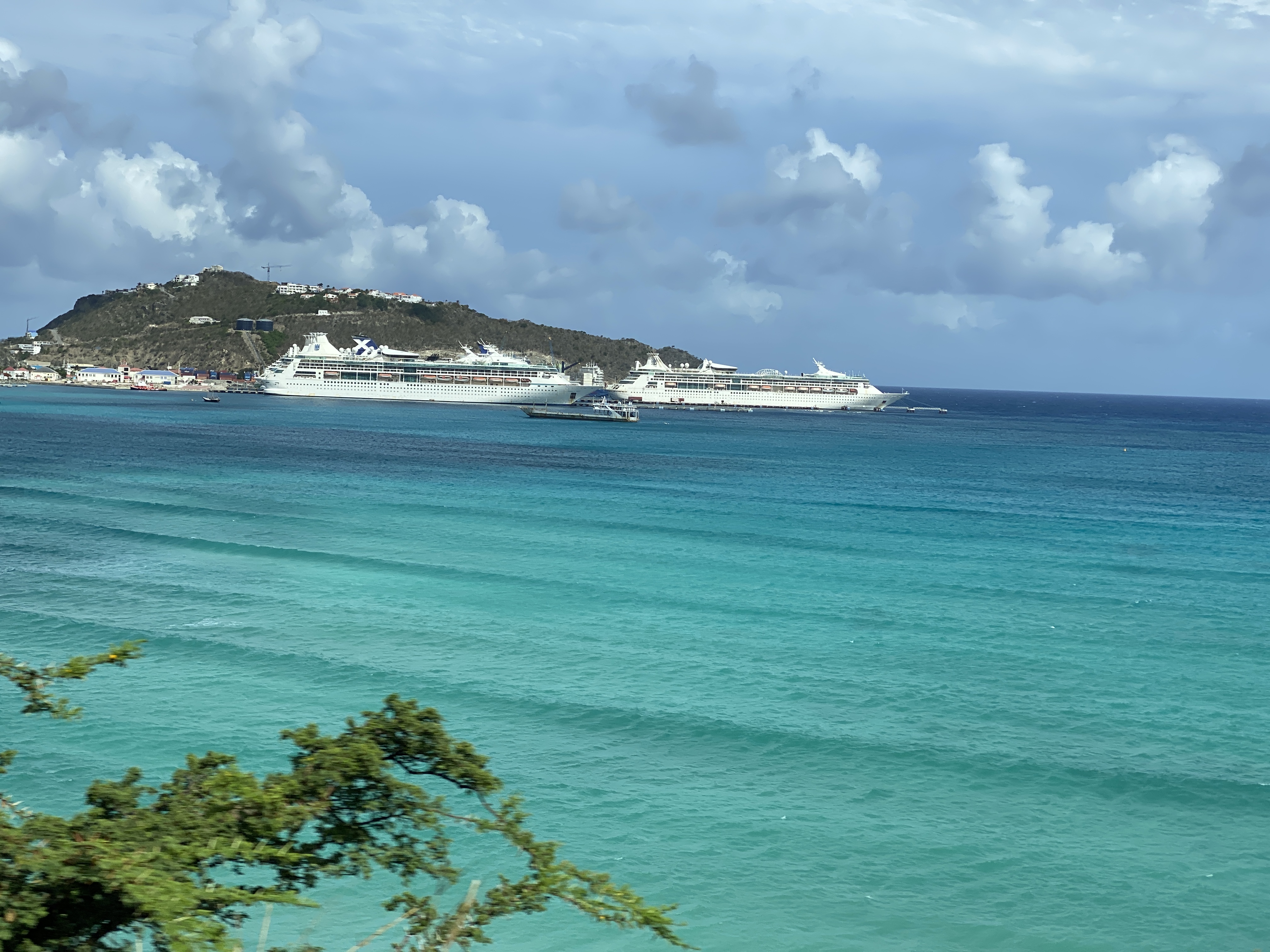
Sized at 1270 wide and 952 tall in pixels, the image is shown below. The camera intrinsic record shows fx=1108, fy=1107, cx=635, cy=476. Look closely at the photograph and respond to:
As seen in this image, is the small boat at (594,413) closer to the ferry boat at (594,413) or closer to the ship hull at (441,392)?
the ferry boat at (594,413)

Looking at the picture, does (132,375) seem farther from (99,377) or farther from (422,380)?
(422,380)

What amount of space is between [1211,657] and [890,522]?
56.0ft

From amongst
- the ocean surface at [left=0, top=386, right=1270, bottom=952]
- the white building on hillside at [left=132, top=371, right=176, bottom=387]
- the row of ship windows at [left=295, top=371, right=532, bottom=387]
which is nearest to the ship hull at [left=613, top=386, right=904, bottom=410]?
the row of ship windows at [left=295, top=371, right=532, bottom=387]

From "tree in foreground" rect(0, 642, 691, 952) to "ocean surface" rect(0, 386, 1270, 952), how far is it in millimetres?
4187

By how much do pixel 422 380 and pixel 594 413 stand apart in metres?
29.8

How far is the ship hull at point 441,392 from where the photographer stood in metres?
132

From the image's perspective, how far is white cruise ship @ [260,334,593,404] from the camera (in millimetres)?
132250

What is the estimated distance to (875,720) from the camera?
1639 centimetres

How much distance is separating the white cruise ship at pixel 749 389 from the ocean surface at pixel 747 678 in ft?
326

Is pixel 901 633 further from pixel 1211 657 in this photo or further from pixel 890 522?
pixel 890 522

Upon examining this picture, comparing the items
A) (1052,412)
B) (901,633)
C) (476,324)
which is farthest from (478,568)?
(476,324)

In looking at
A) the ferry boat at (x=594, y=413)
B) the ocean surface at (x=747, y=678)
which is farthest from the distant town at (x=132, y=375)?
the ocean surface at (x=747, y=678)

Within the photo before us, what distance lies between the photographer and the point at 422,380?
134 m

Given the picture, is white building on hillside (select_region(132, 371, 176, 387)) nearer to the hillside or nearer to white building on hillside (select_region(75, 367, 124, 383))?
white building on hillside (select_region(75, 367, 124, 383))
